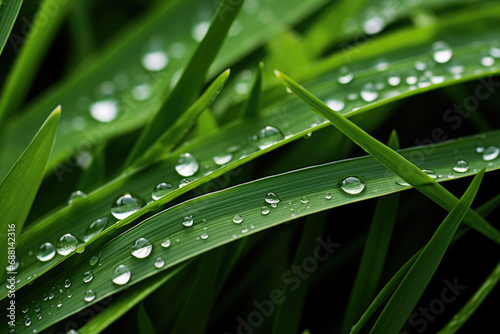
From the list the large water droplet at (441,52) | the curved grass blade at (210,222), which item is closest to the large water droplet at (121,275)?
the curved grass blade at (210,222)

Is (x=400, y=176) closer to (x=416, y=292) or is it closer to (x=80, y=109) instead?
(x=416, y=292)

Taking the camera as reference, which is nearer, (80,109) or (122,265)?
(122,265)

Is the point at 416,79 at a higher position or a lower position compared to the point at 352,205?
higher

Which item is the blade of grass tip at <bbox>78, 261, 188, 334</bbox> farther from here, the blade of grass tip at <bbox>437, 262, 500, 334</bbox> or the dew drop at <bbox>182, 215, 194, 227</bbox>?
the blade of grass tip at <bbox>437, 262, 500, 334</bbox>

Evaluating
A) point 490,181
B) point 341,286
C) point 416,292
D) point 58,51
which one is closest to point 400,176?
point 416,292

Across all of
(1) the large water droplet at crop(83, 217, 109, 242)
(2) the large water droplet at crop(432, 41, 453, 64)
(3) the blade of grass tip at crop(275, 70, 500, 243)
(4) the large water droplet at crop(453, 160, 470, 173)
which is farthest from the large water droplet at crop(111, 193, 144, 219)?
(2) the large water droplet at crop(432, 41, 453, 64)

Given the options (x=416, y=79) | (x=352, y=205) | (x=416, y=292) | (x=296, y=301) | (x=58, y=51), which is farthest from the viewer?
(x=58, y=51)

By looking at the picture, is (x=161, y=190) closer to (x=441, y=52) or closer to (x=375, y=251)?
(x=375, y=251)
